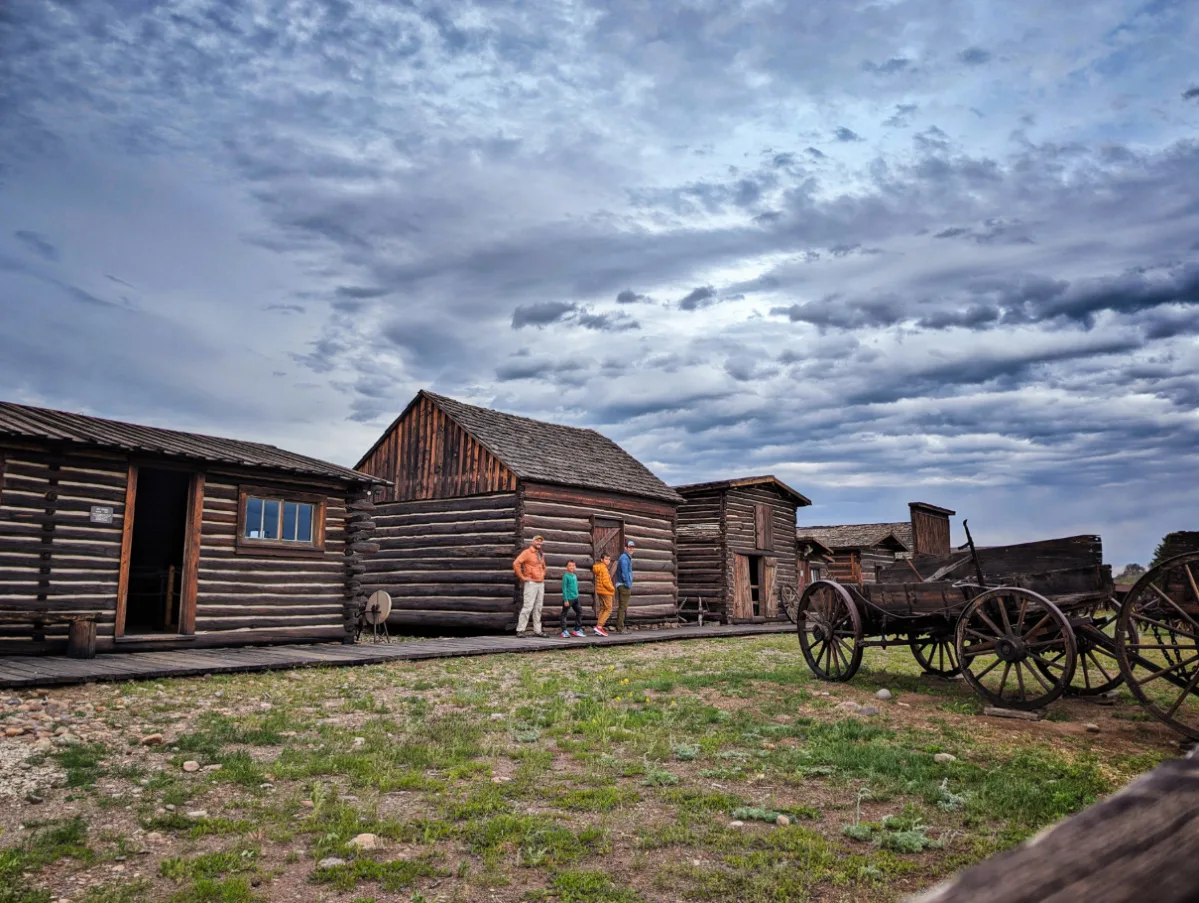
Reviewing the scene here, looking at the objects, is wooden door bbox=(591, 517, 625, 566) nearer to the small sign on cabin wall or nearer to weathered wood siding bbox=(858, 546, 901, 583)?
the small sign on cabin wall

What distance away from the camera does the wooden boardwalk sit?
34.0 feet

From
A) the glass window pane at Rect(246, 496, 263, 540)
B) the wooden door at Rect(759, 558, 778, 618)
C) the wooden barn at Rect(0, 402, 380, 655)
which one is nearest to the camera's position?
the wooden barn at Rect(0, 402, 380, 655)

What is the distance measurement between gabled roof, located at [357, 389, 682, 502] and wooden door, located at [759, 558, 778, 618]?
5538 mm

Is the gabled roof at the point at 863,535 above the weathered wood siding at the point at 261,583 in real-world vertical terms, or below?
above

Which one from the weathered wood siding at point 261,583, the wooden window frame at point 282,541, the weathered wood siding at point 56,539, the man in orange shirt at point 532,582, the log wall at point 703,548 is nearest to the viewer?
the weathered wood siding at point 56,539

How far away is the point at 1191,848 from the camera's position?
1.06 metres

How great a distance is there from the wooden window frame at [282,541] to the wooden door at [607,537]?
8.40 m

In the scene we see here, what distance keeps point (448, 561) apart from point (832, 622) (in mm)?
13468

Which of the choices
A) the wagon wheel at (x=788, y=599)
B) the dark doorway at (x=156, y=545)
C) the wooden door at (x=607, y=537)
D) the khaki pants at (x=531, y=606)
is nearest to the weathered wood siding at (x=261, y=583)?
the dark doorway at (x=156, y=545)

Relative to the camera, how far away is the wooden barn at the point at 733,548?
28.8 metres

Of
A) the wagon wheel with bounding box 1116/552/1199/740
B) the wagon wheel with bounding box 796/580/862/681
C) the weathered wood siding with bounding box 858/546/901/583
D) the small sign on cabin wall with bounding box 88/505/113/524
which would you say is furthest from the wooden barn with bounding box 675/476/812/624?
the wagon wheel with bounding box 1116/552/1199/740

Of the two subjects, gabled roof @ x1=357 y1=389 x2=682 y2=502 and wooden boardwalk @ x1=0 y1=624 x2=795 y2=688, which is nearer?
wooden boardwalk @ x1=0 y1=624 x2=795 y2=688

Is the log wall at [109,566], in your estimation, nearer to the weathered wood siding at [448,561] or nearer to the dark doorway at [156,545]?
the dark doorway at [156,545]

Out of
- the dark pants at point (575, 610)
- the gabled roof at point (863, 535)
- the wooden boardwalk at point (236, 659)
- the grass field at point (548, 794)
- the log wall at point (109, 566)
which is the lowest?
the grass field at point (548, 794)
